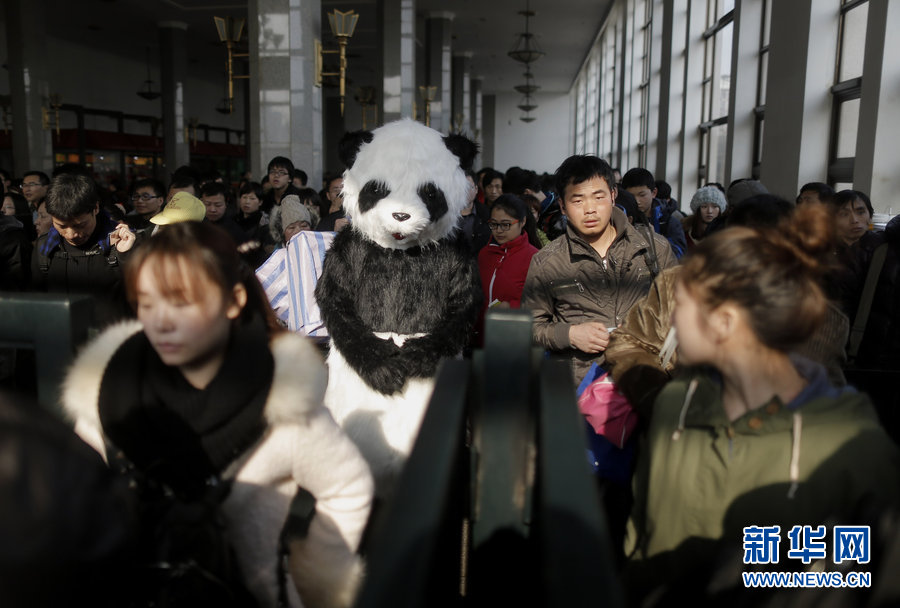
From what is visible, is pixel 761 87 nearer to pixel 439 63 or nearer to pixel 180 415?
pixel 439 63

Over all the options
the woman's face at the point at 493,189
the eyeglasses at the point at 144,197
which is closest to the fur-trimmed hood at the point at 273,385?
the eyeglasses at the point at 144,197

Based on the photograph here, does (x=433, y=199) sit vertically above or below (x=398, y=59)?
below

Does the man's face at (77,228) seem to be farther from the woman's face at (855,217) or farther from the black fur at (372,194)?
the woman's face at (855,217)

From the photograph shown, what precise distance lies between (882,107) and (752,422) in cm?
527

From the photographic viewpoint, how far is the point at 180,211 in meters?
3.56

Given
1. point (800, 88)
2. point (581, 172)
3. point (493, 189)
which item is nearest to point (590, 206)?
point (581, 172)

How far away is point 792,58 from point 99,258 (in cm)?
693

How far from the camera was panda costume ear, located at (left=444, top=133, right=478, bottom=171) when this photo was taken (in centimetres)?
296

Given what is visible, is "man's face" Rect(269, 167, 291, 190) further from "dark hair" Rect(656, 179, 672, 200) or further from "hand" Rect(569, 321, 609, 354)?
"hand" Rect(569, 321, 609, 354)

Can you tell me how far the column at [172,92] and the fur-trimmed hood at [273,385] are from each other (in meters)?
17.0

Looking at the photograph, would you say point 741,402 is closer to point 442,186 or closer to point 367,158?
point 442,186

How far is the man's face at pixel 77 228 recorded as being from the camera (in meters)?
3.34

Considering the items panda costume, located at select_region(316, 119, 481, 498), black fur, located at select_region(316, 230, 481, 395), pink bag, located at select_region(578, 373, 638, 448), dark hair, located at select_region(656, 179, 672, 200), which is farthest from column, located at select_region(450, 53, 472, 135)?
pink bag, located at select_region(578, 373, 638, 448)

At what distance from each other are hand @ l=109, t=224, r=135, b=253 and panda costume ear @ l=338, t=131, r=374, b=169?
4.23ft
